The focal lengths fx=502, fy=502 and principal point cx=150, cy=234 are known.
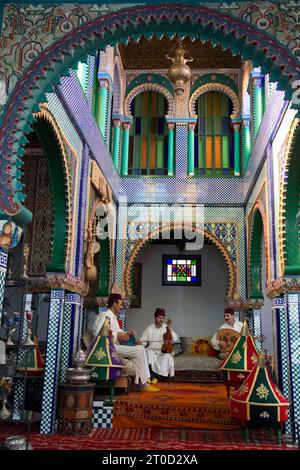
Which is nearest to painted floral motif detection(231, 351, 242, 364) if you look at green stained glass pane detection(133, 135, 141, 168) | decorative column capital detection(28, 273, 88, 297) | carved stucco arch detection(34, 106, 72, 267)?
decorative column capital detection(28, 273, 88, 297)

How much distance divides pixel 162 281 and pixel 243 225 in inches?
110

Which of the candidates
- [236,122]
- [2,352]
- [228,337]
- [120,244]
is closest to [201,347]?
[120,244]

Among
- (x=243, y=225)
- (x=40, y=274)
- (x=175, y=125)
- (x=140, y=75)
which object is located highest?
(x=140, y=75)

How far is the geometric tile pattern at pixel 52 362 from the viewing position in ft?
18.9

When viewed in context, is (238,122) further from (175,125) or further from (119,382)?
(119,382)

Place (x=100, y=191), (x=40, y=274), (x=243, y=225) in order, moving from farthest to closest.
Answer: (x=243, y=225) → (x=100, y=191) → (x=40, y=274)

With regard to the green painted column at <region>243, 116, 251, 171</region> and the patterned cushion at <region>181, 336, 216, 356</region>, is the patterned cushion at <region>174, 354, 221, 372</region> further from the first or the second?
the green painted column at <region>243, 116, 251, 171</region>

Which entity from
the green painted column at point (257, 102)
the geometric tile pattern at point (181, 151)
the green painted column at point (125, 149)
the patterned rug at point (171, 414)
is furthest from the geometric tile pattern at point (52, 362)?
the geometric tile pattern at point (181, 151)

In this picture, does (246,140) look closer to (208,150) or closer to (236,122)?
(236,122)

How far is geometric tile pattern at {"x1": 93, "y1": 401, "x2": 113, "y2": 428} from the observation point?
20.0 feet

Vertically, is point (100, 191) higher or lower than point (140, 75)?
lower

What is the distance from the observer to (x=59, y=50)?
4348 millimetres

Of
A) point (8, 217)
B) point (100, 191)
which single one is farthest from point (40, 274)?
point (8, 217)

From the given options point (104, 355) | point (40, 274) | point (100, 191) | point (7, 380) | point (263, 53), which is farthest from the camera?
point (100, 191)
